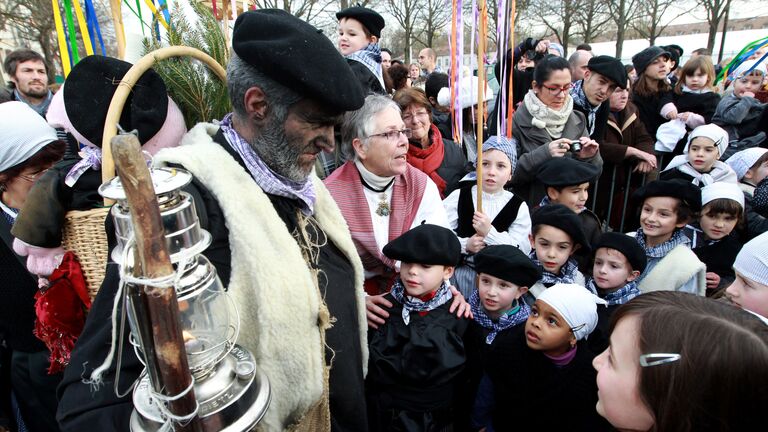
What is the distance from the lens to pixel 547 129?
3666 mm

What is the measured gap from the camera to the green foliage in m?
1.58

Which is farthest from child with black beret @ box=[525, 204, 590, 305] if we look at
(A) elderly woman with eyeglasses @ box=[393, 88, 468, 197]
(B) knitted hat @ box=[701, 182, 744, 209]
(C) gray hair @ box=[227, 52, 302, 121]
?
(C) gray hair @ box=[227, 52, 302, 121]

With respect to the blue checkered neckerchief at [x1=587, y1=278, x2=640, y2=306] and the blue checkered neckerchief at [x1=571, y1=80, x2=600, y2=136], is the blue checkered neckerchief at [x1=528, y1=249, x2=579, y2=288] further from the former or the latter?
the blue checkered neckerchief at [x1=571, y1=80, x2=600, y2=136]

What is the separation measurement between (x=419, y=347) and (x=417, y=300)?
9.2 inches

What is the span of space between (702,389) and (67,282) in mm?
1890

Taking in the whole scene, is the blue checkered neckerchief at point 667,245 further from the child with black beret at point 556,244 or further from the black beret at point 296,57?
the black beret at point 296,57

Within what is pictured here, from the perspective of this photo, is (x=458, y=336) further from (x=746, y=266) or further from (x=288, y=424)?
(x=746, y=266)

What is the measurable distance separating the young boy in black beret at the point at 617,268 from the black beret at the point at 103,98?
237 cm

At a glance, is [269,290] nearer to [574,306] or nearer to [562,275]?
[574,306]

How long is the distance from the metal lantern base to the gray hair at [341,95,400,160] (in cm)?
189

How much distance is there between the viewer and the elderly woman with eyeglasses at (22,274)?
1.88 m

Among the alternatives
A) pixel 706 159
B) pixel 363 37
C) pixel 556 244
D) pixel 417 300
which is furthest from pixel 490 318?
pixel 706 159

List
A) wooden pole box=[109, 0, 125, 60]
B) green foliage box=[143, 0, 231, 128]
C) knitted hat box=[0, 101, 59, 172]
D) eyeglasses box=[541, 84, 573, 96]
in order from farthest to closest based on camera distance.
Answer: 1. eyeglasses box=[541, 84, 573, 96]
2. knitted hat box=[0, 101, 59, 172]
3. wooden pole box=[109, 0, 125, 60]
4. green foliage box=[143, 0, 231, 128]

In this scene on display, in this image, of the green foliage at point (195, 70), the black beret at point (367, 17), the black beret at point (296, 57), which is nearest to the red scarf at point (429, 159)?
the black beret at point (367, 17)
